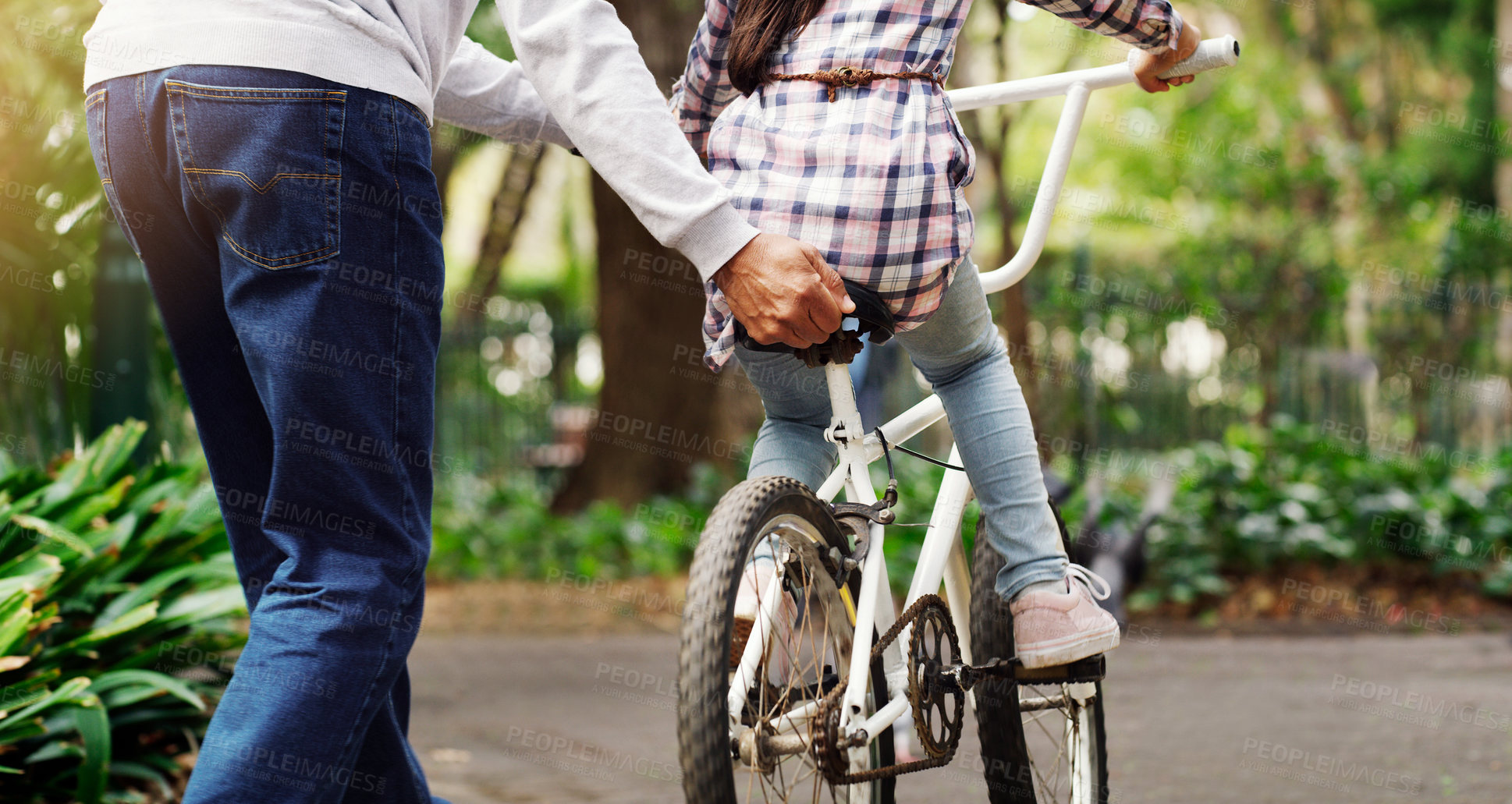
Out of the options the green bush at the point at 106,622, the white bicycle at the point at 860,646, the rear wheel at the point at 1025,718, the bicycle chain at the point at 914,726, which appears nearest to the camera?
the white bicycle at the point at 860,646

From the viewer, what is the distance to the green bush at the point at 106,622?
7.41 feet

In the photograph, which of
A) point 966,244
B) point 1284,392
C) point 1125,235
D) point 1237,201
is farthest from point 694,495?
point 1125,235

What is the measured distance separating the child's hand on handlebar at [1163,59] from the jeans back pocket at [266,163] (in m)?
1.47

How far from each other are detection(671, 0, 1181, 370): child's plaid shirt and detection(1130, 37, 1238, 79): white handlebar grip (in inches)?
23.7

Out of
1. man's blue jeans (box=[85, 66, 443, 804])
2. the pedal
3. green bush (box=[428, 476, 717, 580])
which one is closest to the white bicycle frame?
the pedal

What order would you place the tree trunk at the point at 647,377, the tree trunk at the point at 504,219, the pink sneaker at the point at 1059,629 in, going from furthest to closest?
the tree trunk at the point at 504,219, the tree trunk at the point at 647,377, the pink sneaker at the point at 1059,629

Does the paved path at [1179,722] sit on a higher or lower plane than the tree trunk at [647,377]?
lower

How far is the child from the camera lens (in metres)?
1.72

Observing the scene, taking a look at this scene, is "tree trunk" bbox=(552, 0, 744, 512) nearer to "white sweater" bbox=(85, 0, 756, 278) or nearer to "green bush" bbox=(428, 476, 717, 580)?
"green bush" bbox=(428, 476, 717, 580)

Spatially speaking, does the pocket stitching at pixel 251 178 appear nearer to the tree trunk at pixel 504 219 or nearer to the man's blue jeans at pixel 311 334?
the man's blue jeans at pixel 311 334

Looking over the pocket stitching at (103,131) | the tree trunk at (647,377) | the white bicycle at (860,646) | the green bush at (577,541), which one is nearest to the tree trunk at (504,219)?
the tree trunk at (647,377)

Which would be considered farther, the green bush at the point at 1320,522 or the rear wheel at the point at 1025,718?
the green bush at the point at 1320,522

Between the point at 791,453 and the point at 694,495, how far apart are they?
4.98 meters

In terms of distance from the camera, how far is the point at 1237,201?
1181 cm
